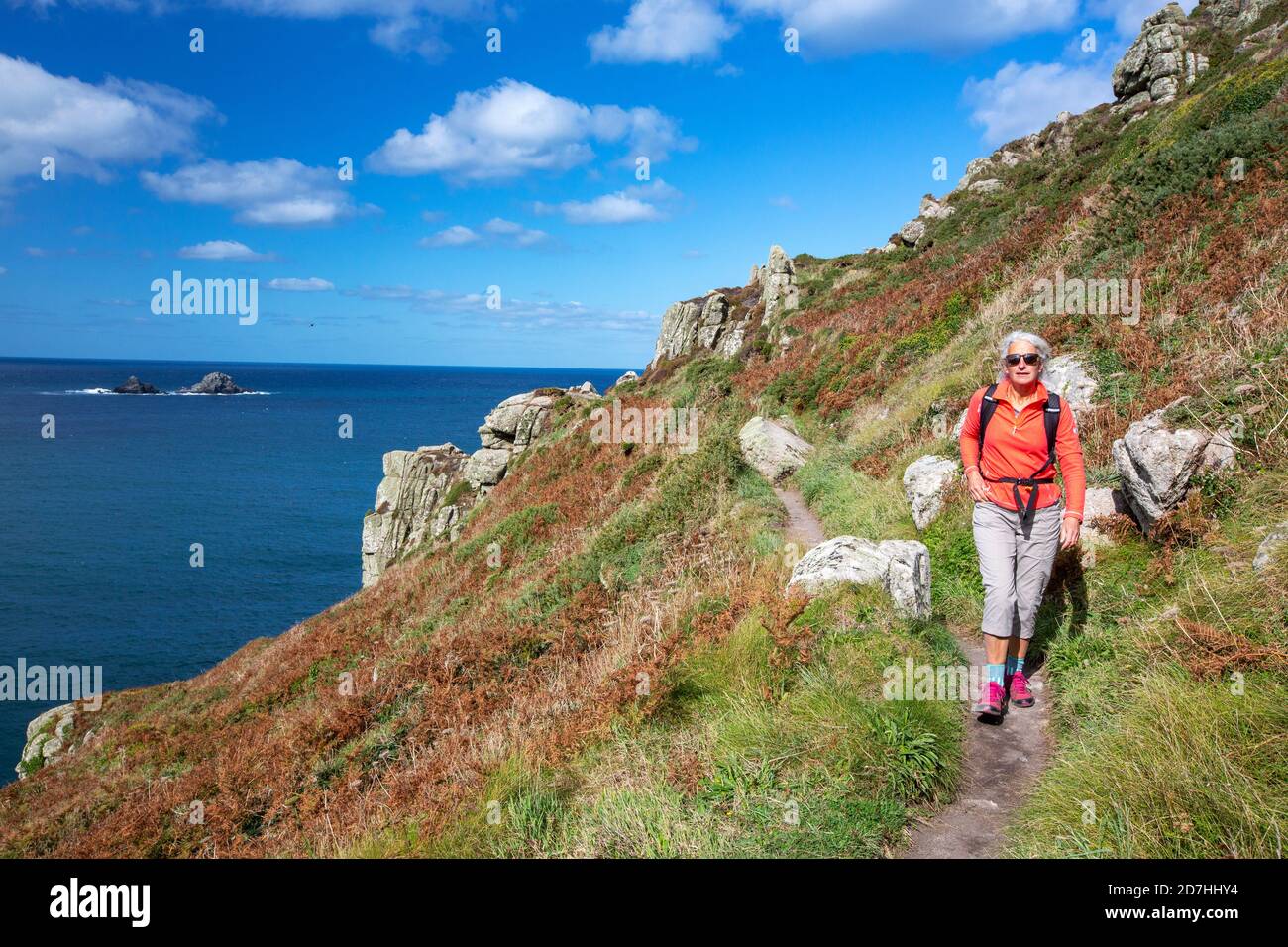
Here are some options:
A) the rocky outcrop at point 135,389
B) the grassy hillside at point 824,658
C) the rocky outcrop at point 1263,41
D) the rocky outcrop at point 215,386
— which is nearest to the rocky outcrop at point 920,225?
the rocky outcrop at point 1263,41

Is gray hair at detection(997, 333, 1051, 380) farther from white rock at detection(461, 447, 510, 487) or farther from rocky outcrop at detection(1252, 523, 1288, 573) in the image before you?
white rock at detection(461, 447, 510, 487)

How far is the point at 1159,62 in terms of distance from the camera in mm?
32500

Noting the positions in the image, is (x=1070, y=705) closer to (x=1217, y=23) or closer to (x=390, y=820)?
(x=390, y=820)

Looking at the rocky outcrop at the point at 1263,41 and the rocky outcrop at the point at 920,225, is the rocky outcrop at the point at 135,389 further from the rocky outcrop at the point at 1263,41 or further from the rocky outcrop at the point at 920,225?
the rocky outcrop at the point at 1263,41

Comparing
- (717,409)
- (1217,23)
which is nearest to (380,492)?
(717,409)

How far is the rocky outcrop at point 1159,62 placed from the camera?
31281mm

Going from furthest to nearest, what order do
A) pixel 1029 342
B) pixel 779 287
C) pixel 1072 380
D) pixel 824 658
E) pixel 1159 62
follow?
pixel 779 287 → pixel 1159 62 → pixel 1072 380 → pixel 824 658 → pixel 1029 342

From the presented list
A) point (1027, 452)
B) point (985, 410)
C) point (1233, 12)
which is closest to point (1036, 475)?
point (1027, 452)

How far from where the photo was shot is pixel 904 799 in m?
4.29

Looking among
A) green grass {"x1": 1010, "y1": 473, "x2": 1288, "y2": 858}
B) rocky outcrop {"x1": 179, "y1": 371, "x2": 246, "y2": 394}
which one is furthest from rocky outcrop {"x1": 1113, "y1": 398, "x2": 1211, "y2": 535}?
rocky outcrop {"x1": 179, "y1": 371, "x2": 246, "y2": 394}

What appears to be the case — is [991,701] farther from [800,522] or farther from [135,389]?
[135,389]

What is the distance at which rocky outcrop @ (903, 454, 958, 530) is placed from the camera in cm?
878

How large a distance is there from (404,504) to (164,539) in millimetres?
26846

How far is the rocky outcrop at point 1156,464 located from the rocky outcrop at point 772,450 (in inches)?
295
